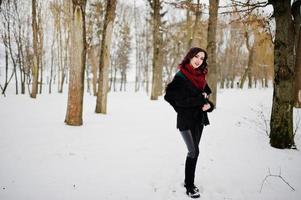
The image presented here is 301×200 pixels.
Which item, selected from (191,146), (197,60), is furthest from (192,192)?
(197,60)

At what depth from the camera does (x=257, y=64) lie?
44906 mm

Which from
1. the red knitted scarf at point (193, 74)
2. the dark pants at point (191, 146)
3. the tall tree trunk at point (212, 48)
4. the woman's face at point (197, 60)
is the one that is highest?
the tall tree trunk at point (212, 48)

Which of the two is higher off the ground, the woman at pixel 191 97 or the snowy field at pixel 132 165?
the woman at pixel 191 97

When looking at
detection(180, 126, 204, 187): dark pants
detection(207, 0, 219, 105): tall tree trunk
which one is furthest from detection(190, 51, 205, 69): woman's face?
detection(207, 0, 219, 105): tall tree trunk

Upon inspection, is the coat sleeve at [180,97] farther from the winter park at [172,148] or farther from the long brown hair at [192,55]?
the long brown hair at [192,55]

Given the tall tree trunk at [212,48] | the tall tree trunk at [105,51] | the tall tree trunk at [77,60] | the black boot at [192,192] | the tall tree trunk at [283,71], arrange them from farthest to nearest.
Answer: the tall tree trunk at [212,48] < the tall tree trunk at [105,51] < the tall tree trunk at [77,60] < the tall tree trunk at [283,71] < the black boot at [192,192]

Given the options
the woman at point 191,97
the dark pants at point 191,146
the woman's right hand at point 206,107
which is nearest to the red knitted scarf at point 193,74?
the woman at point 191,97

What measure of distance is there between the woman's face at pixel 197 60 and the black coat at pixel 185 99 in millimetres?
241

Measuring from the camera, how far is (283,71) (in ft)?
18.6

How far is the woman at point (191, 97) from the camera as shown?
3.54 metres

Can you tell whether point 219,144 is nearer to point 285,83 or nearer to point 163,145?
point 163,145

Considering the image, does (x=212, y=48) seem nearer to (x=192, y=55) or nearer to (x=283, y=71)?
(x=283, y=71)

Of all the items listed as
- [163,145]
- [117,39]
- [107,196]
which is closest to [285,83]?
[163,145]

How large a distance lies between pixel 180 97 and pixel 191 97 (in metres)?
0.16
